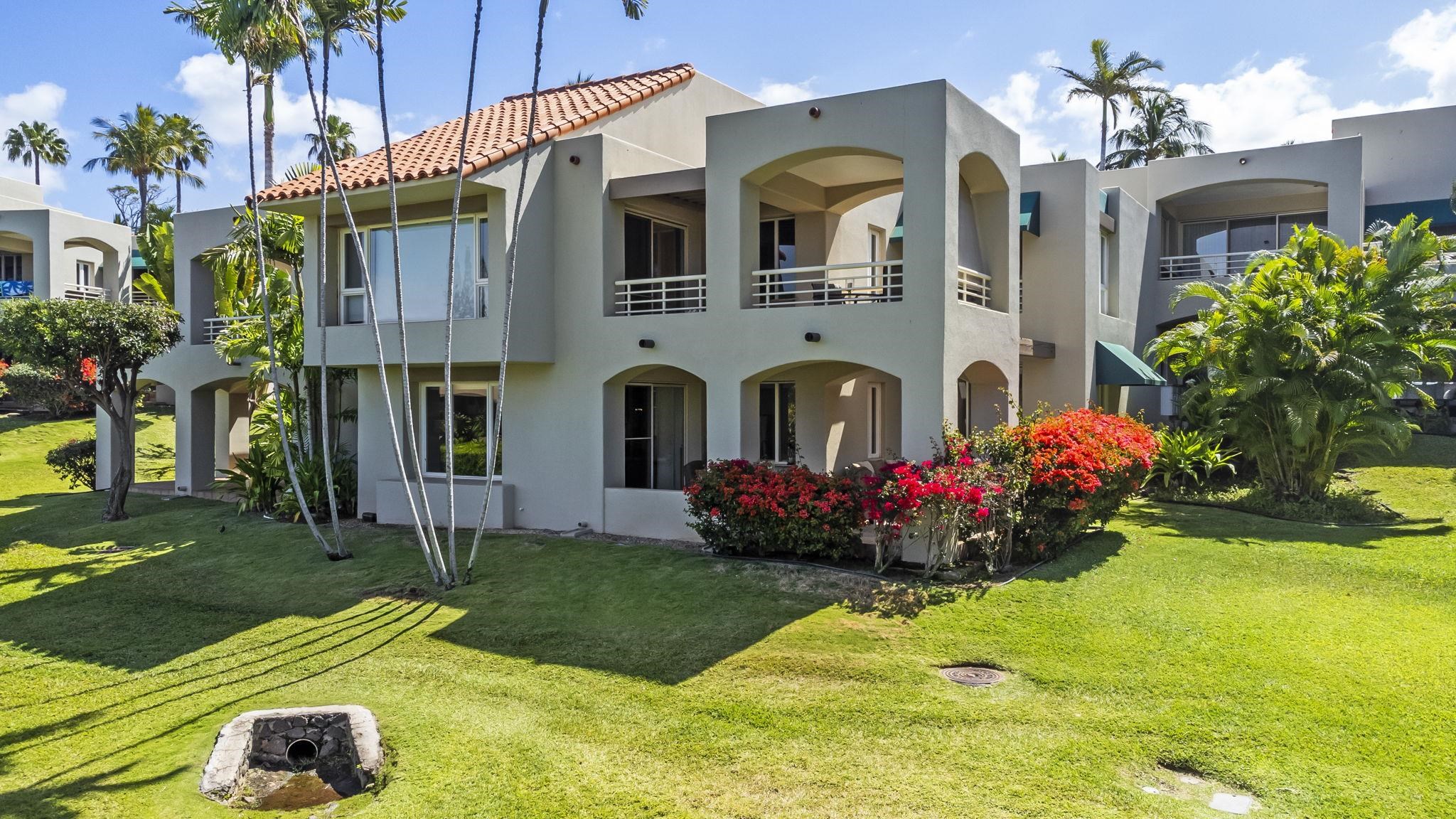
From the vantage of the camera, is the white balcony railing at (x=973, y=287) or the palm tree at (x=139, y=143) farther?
the palm tree at (x=139, y=143)

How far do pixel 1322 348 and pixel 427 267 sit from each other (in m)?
16.8

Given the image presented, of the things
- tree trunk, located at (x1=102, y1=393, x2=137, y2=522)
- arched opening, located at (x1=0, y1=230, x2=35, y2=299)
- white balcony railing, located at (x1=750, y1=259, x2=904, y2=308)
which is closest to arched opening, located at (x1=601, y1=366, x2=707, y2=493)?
white balcony railing, located at (x1=750, y1=259, x2=904, y2=308)

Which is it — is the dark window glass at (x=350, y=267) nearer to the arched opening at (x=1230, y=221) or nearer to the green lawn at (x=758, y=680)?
the green lawn at (x=758, y=680)

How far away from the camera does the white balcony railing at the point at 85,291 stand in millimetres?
36094

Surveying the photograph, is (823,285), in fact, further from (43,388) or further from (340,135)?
(340,135)

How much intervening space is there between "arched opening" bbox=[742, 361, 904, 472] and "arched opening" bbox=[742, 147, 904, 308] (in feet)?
5.25

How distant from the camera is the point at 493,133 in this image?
19.7m

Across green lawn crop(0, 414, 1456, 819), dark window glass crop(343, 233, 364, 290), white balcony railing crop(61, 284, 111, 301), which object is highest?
white balcony railing crop(61, 284, 111, 301)

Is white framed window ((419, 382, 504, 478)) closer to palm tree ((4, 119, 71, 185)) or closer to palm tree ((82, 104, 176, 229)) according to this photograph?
palm tree ((82, 104, 176, 229))

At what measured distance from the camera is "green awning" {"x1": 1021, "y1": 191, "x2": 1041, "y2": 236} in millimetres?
20672

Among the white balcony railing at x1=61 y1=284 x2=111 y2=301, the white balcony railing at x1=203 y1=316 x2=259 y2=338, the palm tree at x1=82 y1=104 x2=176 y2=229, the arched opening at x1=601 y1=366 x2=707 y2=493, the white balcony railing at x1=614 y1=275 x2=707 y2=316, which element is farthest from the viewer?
the palm tree at x1=82 y1=104 x2=176 y2=229

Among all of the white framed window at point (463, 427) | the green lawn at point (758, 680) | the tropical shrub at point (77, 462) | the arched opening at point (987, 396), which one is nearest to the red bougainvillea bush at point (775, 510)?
the green lawn at point (758, 680)

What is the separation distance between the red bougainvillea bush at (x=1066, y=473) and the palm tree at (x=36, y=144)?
205 ft

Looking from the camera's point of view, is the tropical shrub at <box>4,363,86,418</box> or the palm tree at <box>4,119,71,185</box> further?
the palm tree at <box>4,119,71,185</box>
